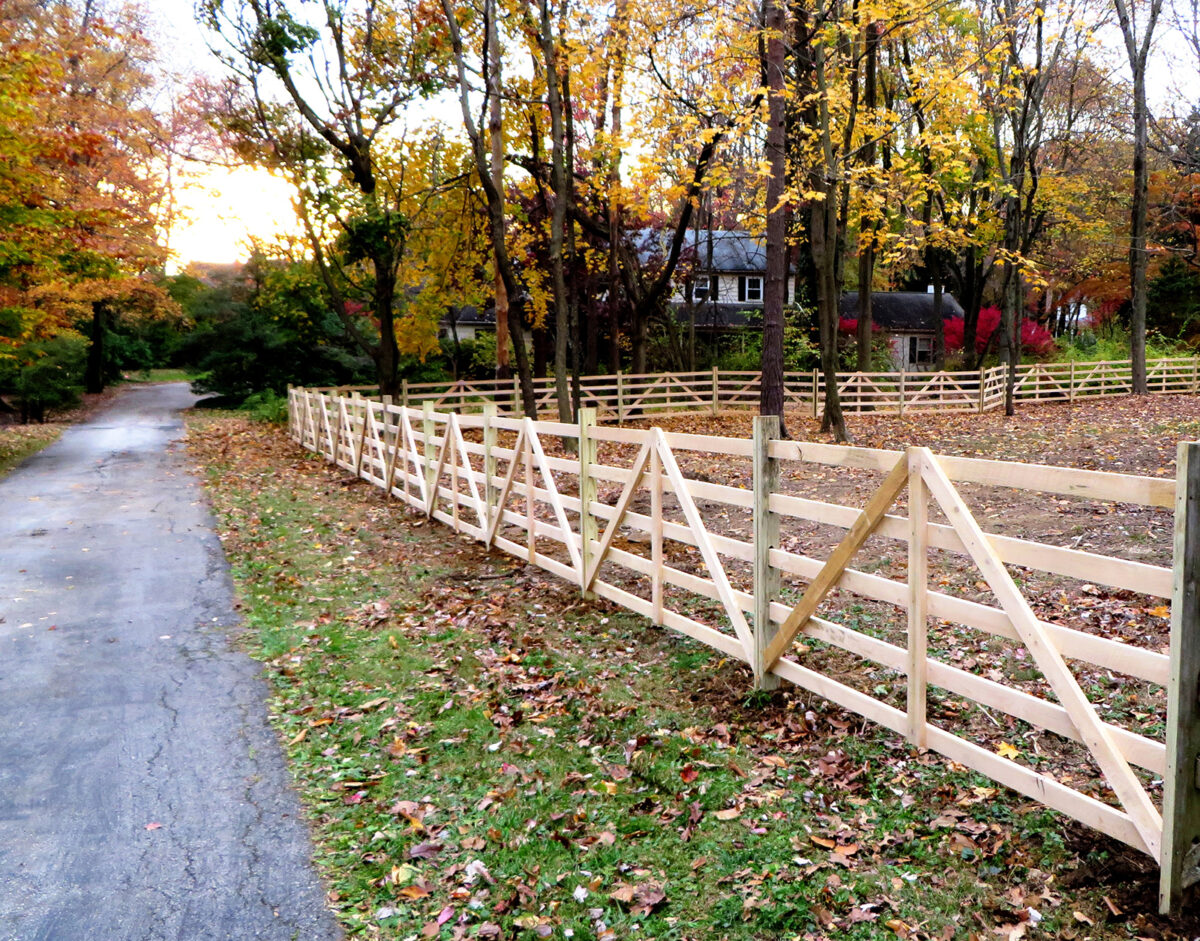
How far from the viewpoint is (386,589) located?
8656mm

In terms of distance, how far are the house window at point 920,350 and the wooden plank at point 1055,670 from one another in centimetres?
4455

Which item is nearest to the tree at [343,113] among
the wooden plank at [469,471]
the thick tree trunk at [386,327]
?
the thick tree trunk at [386,327]

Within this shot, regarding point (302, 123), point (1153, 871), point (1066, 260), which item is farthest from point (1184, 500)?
point (1066, 260)

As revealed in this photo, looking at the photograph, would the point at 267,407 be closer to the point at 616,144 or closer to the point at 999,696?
the point at 616,144

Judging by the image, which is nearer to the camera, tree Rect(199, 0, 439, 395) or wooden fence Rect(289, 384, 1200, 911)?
wooden fence Rect(289, 384, 1200, 911)

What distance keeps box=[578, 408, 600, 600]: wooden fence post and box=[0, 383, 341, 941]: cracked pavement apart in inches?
110

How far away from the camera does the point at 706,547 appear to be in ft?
18.6

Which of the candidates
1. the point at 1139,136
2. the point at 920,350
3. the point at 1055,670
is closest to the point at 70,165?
the point at 1055,670

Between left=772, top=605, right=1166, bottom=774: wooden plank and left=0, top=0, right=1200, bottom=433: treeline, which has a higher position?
left=0, top=0, right=1200, bottom=433: treeline

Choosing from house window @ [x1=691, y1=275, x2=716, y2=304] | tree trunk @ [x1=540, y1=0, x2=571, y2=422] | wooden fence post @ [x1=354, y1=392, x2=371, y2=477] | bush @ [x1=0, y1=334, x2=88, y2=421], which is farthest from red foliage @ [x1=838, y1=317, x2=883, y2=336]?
bush @ [x1=0, y1=334, x2=88, y2=421]

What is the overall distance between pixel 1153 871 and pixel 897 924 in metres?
0.97

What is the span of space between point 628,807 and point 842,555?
1653 millimetres

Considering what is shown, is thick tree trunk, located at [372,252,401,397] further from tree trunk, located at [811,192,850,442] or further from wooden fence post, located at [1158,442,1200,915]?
wooden fence post, located at [1158,442,1200,915]

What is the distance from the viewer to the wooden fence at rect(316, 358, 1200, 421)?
25.5m
